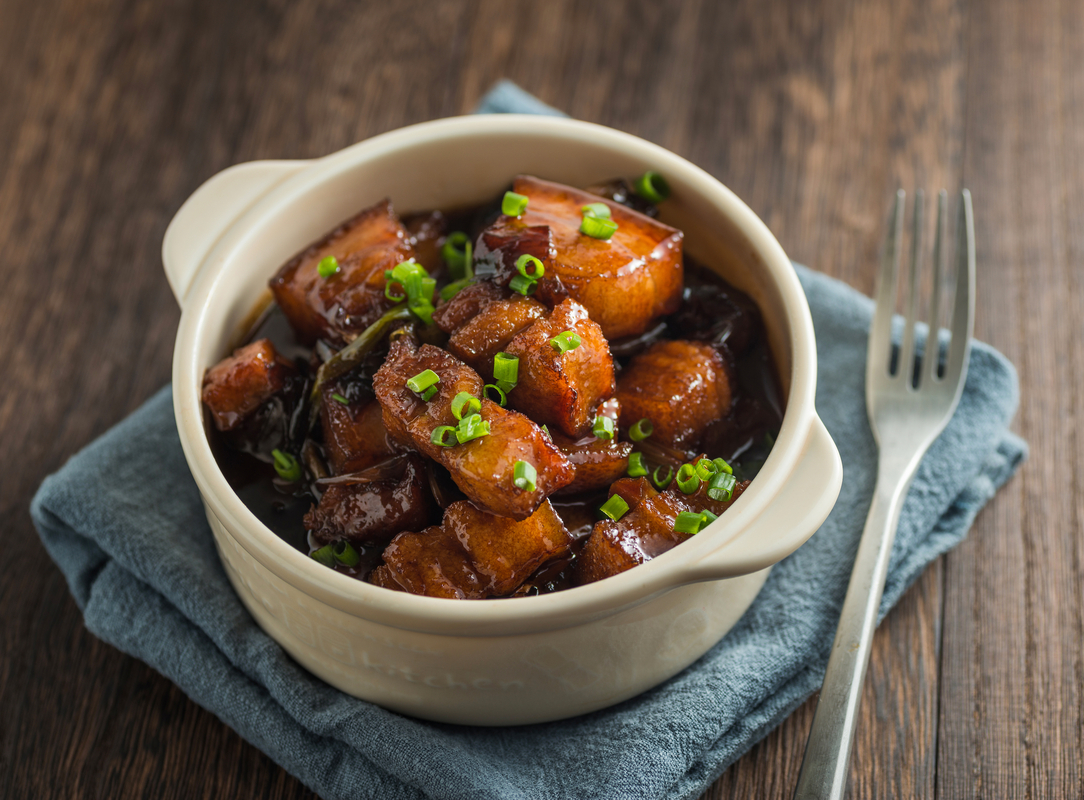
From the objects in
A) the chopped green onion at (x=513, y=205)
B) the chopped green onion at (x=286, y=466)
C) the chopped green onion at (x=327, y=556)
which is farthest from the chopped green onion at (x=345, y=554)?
the chopped green onion at (x=513, y=205)

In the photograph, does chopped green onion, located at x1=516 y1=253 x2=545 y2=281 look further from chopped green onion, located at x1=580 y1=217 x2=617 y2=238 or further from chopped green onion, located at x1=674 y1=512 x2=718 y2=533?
chopped green onion, located at x1=674 y1=512 x2=718 y2=533

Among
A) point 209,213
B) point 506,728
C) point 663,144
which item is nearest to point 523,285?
point 209,213

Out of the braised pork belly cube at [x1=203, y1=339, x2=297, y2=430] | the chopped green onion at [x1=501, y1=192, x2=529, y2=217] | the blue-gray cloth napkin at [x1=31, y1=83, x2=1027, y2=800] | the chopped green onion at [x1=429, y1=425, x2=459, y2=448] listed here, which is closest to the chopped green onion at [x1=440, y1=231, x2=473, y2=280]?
the chopped green onion at [x1=501, y1=192, x2=529, y2=217]

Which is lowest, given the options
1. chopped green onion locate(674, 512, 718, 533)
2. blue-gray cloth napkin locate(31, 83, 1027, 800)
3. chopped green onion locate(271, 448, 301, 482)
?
blue-gray cloth napkin locate(31, 83, 1027, 800)

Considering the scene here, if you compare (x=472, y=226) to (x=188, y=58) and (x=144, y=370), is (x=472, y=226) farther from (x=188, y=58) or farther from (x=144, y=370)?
(x=188, y=58)

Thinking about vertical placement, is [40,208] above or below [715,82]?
below

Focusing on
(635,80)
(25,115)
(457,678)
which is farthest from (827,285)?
(25,115)

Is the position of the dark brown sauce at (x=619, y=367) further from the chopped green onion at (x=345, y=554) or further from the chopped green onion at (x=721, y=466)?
the chopped green onion at (x=721, y=466)
